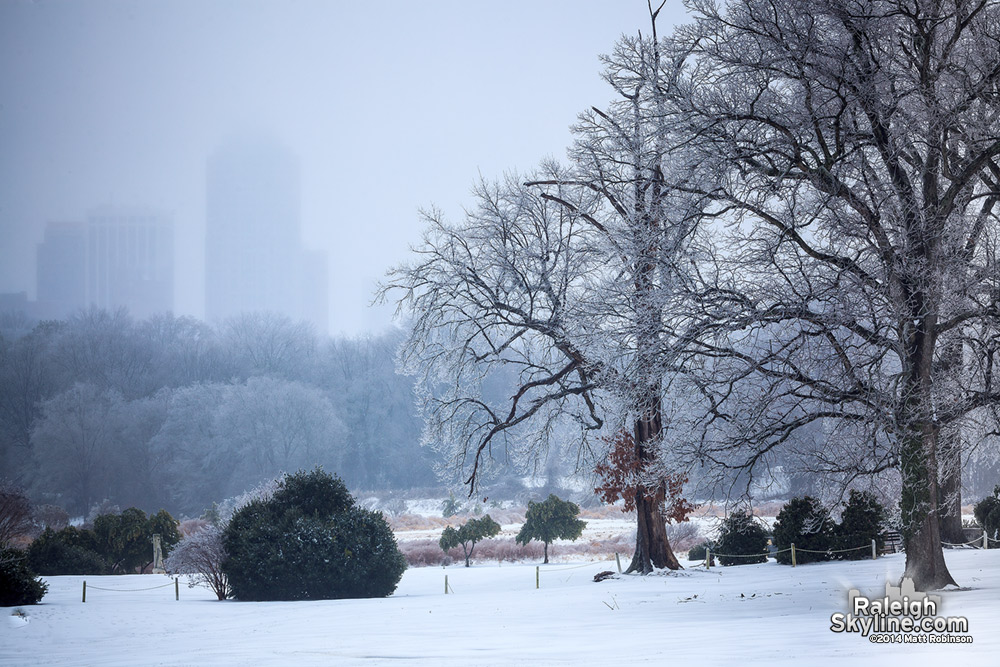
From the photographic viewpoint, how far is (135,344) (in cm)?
8038

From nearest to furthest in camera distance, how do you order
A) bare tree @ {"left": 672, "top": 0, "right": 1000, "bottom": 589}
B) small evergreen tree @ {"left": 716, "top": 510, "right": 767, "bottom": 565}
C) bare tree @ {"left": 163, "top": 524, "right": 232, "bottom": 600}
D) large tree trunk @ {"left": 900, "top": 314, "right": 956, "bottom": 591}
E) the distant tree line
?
bare tree @ {"left": 672, "top": 0, "right": 1000, "bottom": 589}
large tree trunk @ {"left": 900, "top": 314, "right": 956, "bottom": 591}
bare tree @ {"left": 163, "top": 524, "right": 232, "bottom": 600}
small evergreen tree @ {"left": 716, "top": 510, "right": 767, "bottom": 565}
the distant tree line

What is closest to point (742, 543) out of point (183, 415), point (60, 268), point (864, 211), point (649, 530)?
point (649, 530)

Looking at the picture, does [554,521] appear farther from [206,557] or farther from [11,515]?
[11,515]

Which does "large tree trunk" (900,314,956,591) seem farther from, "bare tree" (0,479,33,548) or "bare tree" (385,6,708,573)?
"bare tree" (0,479,33,548)

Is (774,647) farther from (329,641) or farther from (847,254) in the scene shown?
(847,254)

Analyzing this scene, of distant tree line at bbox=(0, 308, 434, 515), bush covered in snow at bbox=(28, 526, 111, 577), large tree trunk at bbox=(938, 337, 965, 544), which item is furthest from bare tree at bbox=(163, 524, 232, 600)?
distant tree line at bbox=(0, 308, 434, 515)

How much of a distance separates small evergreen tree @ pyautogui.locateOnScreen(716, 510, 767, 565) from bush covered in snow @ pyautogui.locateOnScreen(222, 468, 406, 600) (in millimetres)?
8964

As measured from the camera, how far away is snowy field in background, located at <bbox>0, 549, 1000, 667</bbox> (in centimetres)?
792

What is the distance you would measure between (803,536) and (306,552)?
38.6 ft

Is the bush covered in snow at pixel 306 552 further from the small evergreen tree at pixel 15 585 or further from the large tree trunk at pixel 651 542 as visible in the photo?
the large tree trunk at pixel 651 542

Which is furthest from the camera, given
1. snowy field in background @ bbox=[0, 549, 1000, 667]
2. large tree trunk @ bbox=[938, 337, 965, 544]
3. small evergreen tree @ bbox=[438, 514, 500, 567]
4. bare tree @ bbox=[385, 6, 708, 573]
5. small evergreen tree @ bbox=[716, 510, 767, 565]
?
small evergreen tree @ bbox=[438, 514, 500, 567]

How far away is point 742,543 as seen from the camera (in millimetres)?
22781

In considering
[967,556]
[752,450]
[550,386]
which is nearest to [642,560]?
[550,386]

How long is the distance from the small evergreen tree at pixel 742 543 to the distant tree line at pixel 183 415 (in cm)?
4630
